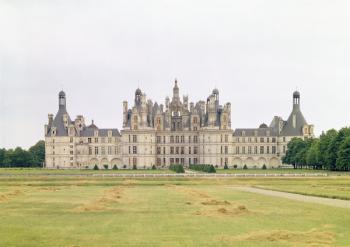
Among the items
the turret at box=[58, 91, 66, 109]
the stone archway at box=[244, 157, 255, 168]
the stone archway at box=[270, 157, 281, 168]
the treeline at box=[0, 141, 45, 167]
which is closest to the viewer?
the treeline at box=[0, 141, 45, 167]

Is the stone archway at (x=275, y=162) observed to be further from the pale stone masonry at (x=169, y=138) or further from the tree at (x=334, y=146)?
the tree at (x=334, y=146)

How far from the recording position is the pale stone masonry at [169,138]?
128 meters

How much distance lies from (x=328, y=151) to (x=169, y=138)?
48.0m

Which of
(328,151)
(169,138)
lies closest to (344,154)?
(328,151)

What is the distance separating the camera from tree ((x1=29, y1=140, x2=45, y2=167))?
139 metres

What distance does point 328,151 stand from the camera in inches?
3605

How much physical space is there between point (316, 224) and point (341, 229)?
63.2 inches

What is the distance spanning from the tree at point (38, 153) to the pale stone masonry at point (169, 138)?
856cm

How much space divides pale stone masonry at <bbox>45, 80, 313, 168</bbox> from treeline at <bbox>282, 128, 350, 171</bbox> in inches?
662

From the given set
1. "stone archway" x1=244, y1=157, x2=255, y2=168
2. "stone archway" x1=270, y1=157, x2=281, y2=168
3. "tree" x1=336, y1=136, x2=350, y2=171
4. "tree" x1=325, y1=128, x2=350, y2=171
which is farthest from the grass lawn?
"stone archway" x1=270, y1=157, x2=281, y2=168

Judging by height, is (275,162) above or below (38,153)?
below

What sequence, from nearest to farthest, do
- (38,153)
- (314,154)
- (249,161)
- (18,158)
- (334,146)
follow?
(334,146), (314,154), (18,158), (249,161), (38,153)

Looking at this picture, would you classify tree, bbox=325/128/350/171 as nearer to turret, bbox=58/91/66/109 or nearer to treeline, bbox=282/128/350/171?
treeline, bbox=282/128/350/171

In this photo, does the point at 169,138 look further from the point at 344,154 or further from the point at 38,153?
the point at 344,154
